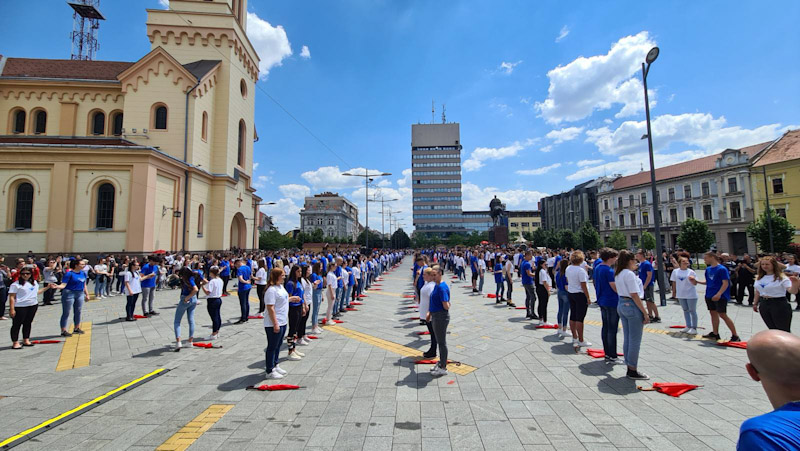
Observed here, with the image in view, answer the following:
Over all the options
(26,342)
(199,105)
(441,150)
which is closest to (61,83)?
(199,105)

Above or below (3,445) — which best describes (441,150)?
above

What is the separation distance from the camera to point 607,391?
4.95 m

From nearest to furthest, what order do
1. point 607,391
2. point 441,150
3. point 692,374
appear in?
1. point 607,391
2. point 692,374
3. point 441,150

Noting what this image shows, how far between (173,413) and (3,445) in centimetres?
151

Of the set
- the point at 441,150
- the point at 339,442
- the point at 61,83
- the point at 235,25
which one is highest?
the point at 441,150

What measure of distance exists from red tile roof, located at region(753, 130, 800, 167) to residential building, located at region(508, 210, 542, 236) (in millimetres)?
68598

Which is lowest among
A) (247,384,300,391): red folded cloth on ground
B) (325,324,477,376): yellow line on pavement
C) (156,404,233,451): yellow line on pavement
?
(325,324,477,376): yellow line on pavement

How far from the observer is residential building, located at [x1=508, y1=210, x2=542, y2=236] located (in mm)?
111863

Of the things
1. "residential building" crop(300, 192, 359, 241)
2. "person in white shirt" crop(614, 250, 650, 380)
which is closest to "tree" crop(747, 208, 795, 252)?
"person in white shirt" crop(614, 250, 650, 380)

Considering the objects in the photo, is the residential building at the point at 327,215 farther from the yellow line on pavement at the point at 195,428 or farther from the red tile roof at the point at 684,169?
the yellow line on pavement at the point at 195,428

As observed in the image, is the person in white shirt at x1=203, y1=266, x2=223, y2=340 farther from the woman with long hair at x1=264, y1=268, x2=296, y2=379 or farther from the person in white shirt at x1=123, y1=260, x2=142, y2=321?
the person in white shirt at x1=123, y1=260, x2=142, y2=321

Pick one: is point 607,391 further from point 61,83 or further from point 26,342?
point 61,83

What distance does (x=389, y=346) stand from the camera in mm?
7531

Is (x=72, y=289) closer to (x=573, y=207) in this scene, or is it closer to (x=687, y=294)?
(x=687, y=294)
